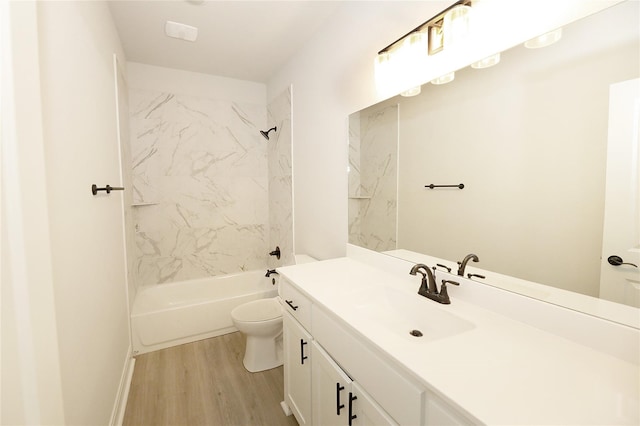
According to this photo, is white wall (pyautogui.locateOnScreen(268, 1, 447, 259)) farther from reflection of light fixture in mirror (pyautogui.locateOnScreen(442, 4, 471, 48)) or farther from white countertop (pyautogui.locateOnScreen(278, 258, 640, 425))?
white countertop (pyautogui.locateOnScreen(278, 258, 640, 425))

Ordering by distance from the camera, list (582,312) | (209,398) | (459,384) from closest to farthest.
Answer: (459,384)
(582,312)
(209,398)

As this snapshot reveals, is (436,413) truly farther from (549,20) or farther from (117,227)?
(117,227)

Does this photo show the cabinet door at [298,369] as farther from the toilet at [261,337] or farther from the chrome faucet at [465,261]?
the chrome faucet at [465,261]

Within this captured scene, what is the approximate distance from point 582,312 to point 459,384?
485 millimetres

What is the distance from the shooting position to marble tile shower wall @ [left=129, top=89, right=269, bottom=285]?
9.23 feet

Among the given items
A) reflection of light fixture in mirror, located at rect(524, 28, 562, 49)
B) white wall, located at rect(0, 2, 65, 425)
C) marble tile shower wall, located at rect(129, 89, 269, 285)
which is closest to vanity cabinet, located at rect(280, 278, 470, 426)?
white wall, located at rect(0, 2, 65, 425)

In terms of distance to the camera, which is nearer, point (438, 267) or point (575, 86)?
point (575, 86)

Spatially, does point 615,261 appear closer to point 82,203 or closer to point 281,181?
point 82,203

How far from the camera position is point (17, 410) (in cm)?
66

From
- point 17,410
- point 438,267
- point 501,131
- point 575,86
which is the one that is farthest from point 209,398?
point 575,86

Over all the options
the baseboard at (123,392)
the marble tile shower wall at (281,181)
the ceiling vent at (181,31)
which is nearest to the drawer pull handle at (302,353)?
the baseboard at (123,392)

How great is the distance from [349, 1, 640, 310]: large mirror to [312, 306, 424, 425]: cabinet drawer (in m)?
0.60

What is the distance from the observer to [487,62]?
109 cm

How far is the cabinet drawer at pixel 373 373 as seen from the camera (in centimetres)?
74
